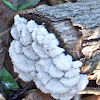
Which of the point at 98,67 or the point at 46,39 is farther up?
the point at 46,39

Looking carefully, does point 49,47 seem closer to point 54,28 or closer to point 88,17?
point 54,28

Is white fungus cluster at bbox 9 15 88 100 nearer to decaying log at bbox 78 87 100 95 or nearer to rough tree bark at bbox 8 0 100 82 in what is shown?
rough tree bark at bbox 8 0 100 82

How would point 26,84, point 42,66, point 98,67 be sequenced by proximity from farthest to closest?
point 26,84 < point 98,67 < point 42,66

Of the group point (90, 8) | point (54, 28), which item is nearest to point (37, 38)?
point (54, 28)

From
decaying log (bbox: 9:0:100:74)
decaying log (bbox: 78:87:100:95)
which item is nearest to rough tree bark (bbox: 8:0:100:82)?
decaying log (bbox: 9:0:100:74)

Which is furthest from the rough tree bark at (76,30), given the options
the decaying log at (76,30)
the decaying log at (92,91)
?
the decaying log at (92,91)

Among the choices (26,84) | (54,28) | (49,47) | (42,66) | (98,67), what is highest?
(54,28)

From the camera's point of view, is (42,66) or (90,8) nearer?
(42,66)
